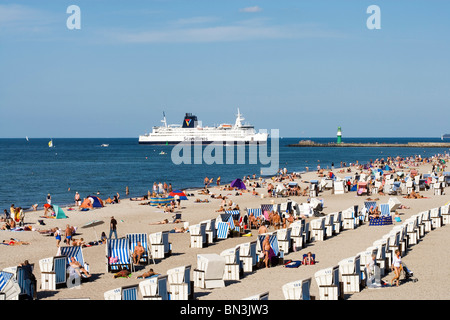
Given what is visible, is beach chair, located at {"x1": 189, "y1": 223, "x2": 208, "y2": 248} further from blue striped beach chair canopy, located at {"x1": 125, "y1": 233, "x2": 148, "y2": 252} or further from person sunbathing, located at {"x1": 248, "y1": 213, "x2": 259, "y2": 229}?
person sunbathing, located at {"x1": 248, "y1": 213, "x2": 259, "y2": 229}

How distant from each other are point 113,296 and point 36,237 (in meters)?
10.7

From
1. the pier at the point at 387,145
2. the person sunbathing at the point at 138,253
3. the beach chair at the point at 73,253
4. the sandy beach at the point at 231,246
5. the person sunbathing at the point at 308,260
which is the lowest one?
the sandy beach at the point at 231,246

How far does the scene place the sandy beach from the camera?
11664mm

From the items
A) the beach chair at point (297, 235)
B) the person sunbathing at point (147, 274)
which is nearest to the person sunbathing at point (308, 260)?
the beach chair at point (297, 235)

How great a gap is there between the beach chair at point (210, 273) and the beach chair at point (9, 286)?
3.52 metres

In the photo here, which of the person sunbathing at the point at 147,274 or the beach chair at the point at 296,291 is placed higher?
the beach chair at the point at 296,291

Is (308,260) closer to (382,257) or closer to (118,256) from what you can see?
(382,257)

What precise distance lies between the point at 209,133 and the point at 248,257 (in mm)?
132460

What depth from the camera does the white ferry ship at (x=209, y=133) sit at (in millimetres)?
145250

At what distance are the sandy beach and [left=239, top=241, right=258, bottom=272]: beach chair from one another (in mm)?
235

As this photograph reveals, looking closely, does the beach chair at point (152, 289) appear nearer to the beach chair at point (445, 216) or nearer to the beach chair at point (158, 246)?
the beach chair at point (158, 246)

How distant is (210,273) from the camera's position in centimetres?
1220

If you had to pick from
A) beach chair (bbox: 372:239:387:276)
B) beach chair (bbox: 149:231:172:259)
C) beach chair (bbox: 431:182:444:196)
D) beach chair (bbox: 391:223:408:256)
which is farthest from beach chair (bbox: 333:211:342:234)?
beach chair (bbox: 431:182:444:196)

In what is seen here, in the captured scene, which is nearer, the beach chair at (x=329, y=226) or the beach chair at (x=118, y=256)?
the beach chair at (x=118, y=256)
